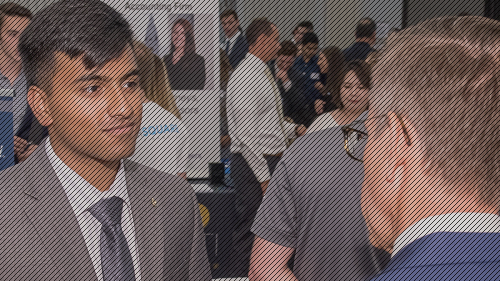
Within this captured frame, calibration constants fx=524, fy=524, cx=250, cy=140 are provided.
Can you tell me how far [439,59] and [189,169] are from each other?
2705 millimetres

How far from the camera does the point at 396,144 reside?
651 mm

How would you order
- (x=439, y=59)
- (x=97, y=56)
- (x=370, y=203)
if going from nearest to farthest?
(x=439, y=59), (x=370, y=203), (x=97, y=56)

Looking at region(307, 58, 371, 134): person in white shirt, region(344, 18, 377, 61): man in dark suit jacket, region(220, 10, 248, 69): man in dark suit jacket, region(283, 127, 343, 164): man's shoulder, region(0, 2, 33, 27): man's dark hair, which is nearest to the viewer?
region(283, 127, 343, 164): man's shoulder

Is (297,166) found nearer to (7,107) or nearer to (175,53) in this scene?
(7,107)

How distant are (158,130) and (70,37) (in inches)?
39.6

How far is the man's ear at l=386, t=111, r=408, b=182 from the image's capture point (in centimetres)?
65

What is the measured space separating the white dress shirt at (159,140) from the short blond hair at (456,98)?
125 centimetres

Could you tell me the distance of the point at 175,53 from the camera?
309cm

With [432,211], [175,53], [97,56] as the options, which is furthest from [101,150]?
[175,53]

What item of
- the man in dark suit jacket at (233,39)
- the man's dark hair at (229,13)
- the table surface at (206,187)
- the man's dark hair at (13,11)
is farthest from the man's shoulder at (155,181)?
the man's dark hair at (229,13)

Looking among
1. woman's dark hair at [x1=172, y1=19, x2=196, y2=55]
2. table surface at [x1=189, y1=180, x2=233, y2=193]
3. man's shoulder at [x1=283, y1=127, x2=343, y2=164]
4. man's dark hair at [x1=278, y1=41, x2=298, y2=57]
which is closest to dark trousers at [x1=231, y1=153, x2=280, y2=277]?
table surface at [x1=189, y1=180, x2=233, y2=193]

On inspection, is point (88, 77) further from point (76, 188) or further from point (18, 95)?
point (18, 95)

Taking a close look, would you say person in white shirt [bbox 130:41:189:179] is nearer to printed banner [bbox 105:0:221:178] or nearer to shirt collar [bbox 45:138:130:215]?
shirt collar [bbox 45:138:130:215]

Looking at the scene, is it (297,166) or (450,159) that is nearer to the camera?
(450,159)
